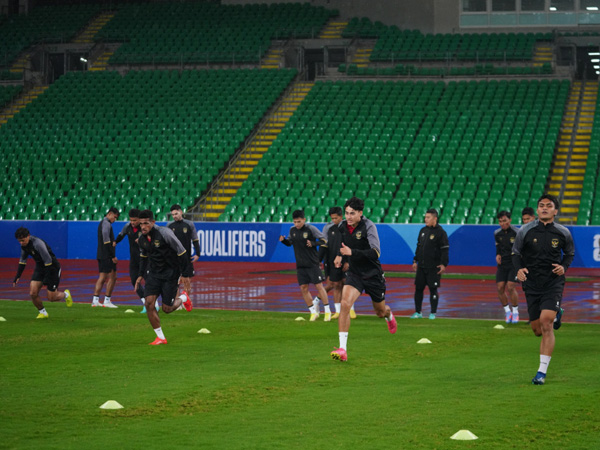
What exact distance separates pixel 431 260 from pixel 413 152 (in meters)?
18.8

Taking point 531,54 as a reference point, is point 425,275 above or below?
below

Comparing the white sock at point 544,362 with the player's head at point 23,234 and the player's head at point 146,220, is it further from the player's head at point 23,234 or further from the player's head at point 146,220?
the player's head at point 23,234

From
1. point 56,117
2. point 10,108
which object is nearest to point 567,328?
point 56,117

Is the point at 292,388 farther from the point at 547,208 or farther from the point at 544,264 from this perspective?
the point at 547,208

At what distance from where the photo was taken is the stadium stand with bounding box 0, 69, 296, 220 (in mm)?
38625

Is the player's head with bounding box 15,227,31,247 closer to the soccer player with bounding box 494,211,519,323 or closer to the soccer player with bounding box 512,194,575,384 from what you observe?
Answer: the soccer player with bounding box 494,211,519,323

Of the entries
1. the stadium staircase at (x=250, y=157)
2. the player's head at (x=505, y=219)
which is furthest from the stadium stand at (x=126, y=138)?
the player's head at (x=505, y=219)

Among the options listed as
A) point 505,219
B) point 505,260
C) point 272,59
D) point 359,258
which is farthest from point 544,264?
point 272,59

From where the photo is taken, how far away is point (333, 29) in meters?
48.6

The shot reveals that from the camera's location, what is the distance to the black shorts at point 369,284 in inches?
523

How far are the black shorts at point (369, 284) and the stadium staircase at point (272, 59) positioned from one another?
35.0 meters

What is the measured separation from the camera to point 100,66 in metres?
50.4

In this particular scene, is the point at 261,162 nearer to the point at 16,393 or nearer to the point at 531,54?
the point at 531,54

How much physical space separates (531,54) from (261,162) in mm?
13721
